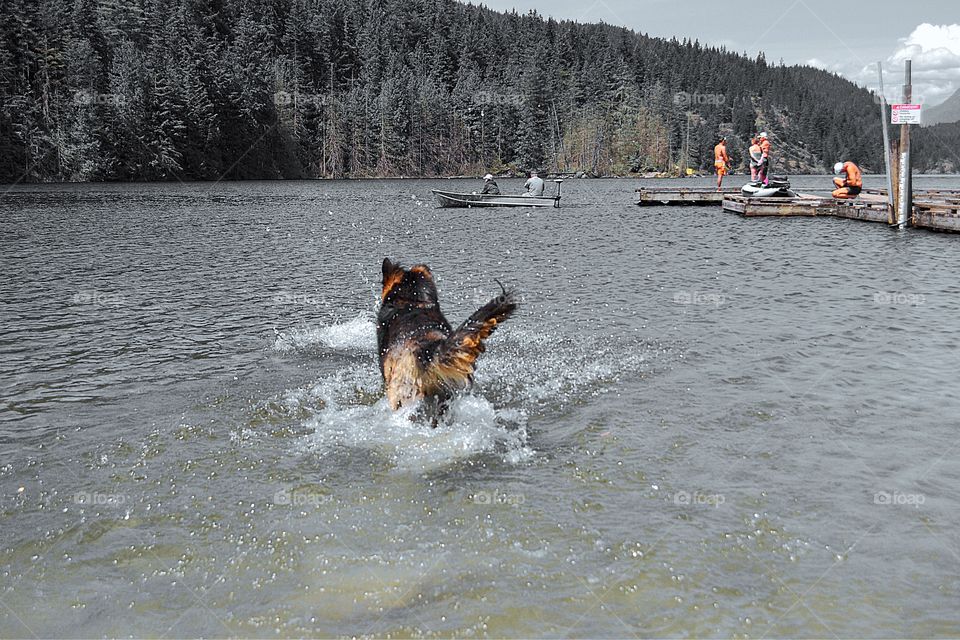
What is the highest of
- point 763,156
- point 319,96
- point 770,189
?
point 319,96

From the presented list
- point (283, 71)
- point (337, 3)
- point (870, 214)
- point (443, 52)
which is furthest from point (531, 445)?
point (337, 3)

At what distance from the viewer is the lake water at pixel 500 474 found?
15.2ft

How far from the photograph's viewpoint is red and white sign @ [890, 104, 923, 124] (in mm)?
24266

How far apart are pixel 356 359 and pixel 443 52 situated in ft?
532

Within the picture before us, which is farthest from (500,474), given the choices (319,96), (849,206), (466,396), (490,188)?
(319,96)

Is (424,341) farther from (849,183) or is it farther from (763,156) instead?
(763,156)

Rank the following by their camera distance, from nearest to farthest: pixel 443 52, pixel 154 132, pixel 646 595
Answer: pixel 646 595, pixel 154 132, pixel 443 52

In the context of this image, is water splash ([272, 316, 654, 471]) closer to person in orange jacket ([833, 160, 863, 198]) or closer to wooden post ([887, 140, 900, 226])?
wooden post ([887, 140, 900, 226])

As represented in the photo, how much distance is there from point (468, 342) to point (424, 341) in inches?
32.4

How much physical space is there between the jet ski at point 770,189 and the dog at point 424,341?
35241 mm

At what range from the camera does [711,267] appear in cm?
2047

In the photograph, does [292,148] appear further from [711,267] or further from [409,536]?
[409,536]

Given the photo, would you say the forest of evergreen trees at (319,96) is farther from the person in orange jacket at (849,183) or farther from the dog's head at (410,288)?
the dog's head at (410,288)

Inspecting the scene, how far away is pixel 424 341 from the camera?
274 inches
